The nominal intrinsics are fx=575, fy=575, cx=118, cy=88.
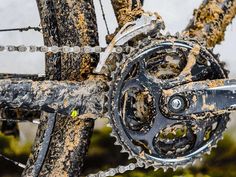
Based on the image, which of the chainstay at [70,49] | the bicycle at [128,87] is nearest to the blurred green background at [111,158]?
the bicycle at [128,87]

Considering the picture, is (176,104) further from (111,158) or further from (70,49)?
(111,158)

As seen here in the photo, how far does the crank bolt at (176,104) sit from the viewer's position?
1.19 metres

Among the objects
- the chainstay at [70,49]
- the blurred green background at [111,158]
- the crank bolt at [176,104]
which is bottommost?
the crank bolt at [176,104]

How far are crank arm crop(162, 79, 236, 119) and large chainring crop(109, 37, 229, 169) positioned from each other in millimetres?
15

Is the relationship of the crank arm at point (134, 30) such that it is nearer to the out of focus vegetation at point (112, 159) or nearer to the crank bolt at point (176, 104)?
the crank bolt at point (176, 104)

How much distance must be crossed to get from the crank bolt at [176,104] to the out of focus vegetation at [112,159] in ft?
2.37

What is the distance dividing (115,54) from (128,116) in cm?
14

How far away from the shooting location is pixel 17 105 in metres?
1.18

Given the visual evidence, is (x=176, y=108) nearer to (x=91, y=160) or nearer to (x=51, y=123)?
(x=51, y=123)

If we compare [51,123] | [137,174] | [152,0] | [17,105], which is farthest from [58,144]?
Answer: [152,0]

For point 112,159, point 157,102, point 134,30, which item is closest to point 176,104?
point 157,102

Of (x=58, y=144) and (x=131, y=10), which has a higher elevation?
(x=131, y=10)

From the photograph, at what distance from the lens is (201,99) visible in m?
1.20

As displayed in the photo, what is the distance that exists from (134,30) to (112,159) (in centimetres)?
85
